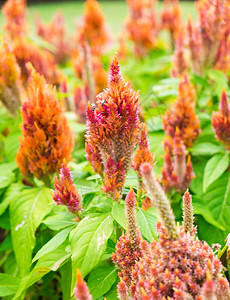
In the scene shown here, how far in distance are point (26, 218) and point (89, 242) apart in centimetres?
62

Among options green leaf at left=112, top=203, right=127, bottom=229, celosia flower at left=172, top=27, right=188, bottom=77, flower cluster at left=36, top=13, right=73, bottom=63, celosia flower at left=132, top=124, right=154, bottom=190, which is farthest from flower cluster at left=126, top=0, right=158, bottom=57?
green leaf at left=112, top=203, right=127, bottom=229

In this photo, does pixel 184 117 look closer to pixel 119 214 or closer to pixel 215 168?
pixel 215 168

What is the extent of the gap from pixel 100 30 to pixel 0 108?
5.70 ft

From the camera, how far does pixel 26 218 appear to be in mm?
1823

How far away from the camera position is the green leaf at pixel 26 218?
174cm

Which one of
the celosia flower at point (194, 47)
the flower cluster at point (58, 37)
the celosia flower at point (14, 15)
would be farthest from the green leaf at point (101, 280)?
the flower cluster at point (58, 37)

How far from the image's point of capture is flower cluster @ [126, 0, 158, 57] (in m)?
4.30

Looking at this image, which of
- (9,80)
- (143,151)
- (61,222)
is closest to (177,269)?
(143,151)

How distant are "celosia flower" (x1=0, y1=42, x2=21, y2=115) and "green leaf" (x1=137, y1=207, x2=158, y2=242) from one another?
1.46 metres

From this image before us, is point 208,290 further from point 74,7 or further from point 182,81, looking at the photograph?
point 74,7

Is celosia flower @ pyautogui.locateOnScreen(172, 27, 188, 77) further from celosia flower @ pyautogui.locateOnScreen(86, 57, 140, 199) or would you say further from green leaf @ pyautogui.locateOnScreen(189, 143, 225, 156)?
celosia flower @ pyautogui.locateOnScreen(86, 57, 140, 199)

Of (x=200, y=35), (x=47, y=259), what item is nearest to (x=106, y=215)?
(x=47, y=259)

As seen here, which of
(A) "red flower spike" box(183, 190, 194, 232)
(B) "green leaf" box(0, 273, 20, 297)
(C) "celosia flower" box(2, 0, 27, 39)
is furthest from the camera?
(C) "celosia flower" box(2, 0, 27, 39)

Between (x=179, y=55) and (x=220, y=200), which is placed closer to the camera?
(x=220, y=200)
